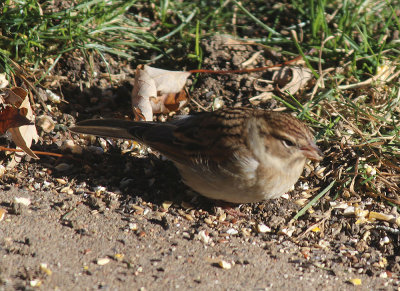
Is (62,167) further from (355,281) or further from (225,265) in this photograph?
(355,281)

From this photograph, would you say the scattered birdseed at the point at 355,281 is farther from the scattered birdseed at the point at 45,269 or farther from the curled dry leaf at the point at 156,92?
the curled dry leaf at the point at 156,92

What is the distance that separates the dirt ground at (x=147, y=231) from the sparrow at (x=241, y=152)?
296 millimetres

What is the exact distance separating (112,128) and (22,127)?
2.22 feet

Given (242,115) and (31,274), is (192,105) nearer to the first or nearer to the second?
(242,115)

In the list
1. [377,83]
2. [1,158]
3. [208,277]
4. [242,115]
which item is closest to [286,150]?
[242,115]

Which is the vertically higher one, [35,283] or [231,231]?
[35,283]

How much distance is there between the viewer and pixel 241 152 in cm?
389

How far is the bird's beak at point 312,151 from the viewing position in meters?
3.90

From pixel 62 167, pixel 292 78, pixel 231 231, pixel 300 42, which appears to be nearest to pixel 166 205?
pixel 231 231

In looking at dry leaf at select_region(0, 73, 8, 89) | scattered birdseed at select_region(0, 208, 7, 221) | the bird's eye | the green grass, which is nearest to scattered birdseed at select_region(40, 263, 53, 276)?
scattered birdseed at select_region(0, 208, 7, 221)

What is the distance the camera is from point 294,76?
522cm

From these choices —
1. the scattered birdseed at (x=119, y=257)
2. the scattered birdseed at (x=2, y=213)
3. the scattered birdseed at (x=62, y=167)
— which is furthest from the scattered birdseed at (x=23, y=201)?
the scattered birdseed at (x=119, y=257)

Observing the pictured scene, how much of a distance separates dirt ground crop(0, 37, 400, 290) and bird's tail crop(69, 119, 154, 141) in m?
0.25

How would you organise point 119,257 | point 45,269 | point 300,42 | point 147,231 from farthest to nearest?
point 300,42 < point 147,231 < point 119,257 < point 45,269
